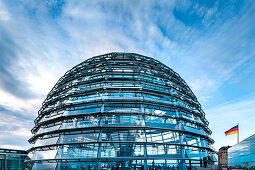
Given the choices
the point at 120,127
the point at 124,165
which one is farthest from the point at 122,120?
the point at 124,165

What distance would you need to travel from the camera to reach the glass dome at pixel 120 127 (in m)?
14.3

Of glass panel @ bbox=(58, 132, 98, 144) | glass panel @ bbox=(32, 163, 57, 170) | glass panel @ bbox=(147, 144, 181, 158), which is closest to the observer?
glass panel @ bbox=(32, 163, 57, 170)

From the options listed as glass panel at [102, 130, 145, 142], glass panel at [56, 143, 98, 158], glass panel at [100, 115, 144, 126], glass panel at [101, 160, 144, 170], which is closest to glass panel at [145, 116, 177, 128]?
glass panel at [100, 115, 144, 126]

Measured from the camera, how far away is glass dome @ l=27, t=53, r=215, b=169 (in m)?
14.3

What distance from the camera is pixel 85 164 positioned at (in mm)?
13930

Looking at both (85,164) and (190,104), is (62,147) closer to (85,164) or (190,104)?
(85,164)

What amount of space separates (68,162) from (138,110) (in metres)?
8.12

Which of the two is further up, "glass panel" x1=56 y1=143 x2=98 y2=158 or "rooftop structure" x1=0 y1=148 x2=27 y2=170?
"glass panel" x1=56 y1=143 x2=98 y2=158

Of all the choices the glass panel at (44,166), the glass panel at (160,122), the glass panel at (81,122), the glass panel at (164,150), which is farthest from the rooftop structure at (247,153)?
the glass panel at (44,166)

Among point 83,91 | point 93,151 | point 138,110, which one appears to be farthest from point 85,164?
point 83,91

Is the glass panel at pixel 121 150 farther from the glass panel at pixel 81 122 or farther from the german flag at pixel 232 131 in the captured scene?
the german flag at pixel 232 131

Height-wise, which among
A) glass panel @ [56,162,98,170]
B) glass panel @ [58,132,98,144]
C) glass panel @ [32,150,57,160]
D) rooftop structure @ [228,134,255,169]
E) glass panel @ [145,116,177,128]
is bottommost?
rooftop structure @ [228,134,255,169]

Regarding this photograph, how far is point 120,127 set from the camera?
1570cm

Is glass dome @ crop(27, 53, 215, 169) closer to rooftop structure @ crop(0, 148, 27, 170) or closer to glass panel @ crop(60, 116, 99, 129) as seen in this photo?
glass panel @ crop(60, 116, 99, 129)
